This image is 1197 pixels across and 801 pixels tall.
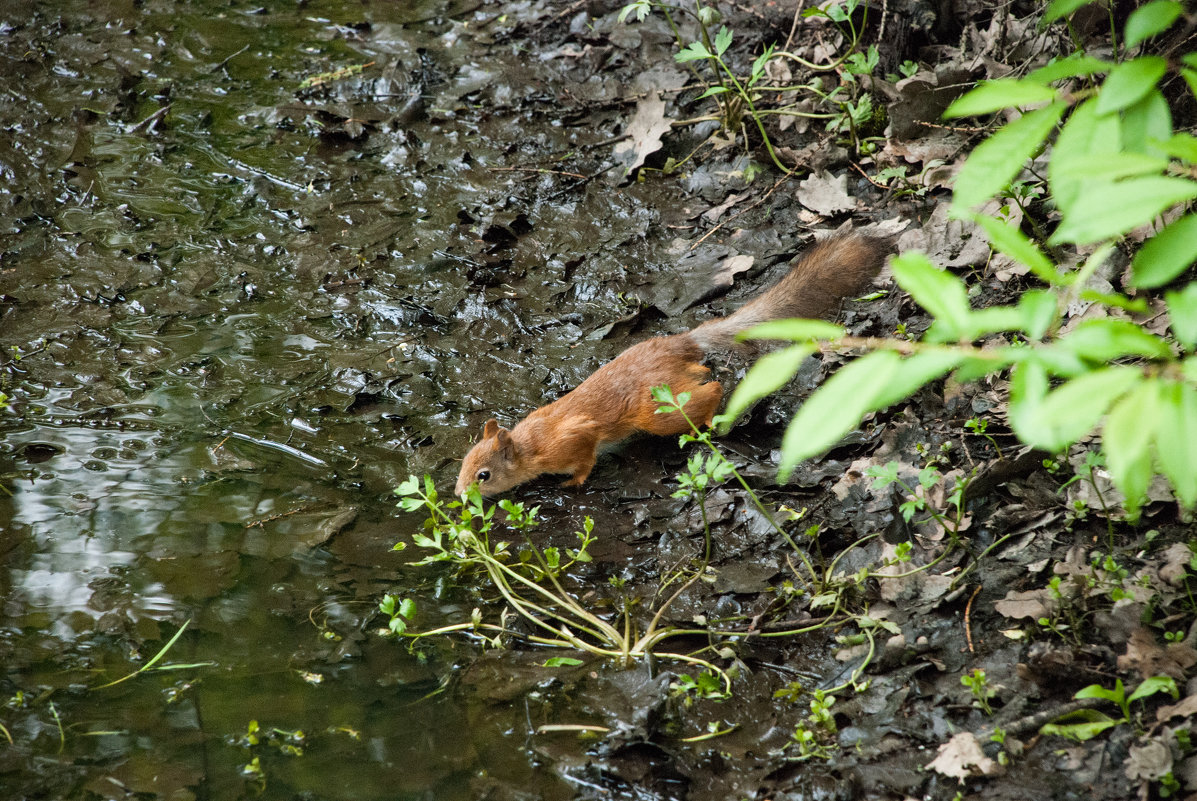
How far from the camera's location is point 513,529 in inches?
170

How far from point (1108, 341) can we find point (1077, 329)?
0.18 ft

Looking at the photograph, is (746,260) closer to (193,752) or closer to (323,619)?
(323,619)

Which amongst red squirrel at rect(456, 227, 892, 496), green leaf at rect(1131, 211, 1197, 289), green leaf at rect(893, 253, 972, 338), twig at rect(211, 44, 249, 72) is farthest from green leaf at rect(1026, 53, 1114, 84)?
twig at rect(211, 44, 249, 72)

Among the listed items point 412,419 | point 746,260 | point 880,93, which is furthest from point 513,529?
point 880,93

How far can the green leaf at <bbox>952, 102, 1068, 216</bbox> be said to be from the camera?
5.31 ft

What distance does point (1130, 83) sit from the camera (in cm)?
158

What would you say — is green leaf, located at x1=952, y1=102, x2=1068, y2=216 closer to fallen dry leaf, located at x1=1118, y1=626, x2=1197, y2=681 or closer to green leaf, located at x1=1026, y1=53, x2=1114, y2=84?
green leaf, located at x1=1026, y1=53, x2=1114, y2=84

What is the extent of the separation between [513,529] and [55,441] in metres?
2.44

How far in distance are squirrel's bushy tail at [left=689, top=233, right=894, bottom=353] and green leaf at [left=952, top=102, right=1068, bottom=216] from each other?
2790mm

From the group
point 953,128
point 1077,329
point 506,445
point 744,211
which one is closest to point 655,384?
point 506,445

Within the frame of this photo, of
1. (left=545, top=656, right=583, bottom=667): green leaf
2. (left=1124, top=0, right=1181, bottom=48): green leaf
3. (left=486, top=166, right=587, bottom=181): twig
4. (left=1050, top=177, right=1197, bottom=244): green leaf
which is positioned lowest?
(left=545, top=656, right=583, bottom=667): green leaf

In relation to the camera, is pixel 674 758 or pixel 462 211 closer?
pixel 674 758

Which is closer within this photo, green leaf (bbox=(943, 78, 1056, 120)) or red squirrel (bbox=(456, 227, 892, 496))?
green leaf (bbox=(943, 78, 1056, 120))

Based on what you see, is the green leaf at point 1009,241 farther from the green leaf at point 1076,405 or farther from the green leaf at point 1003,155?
the green leaf at point 1076,405
